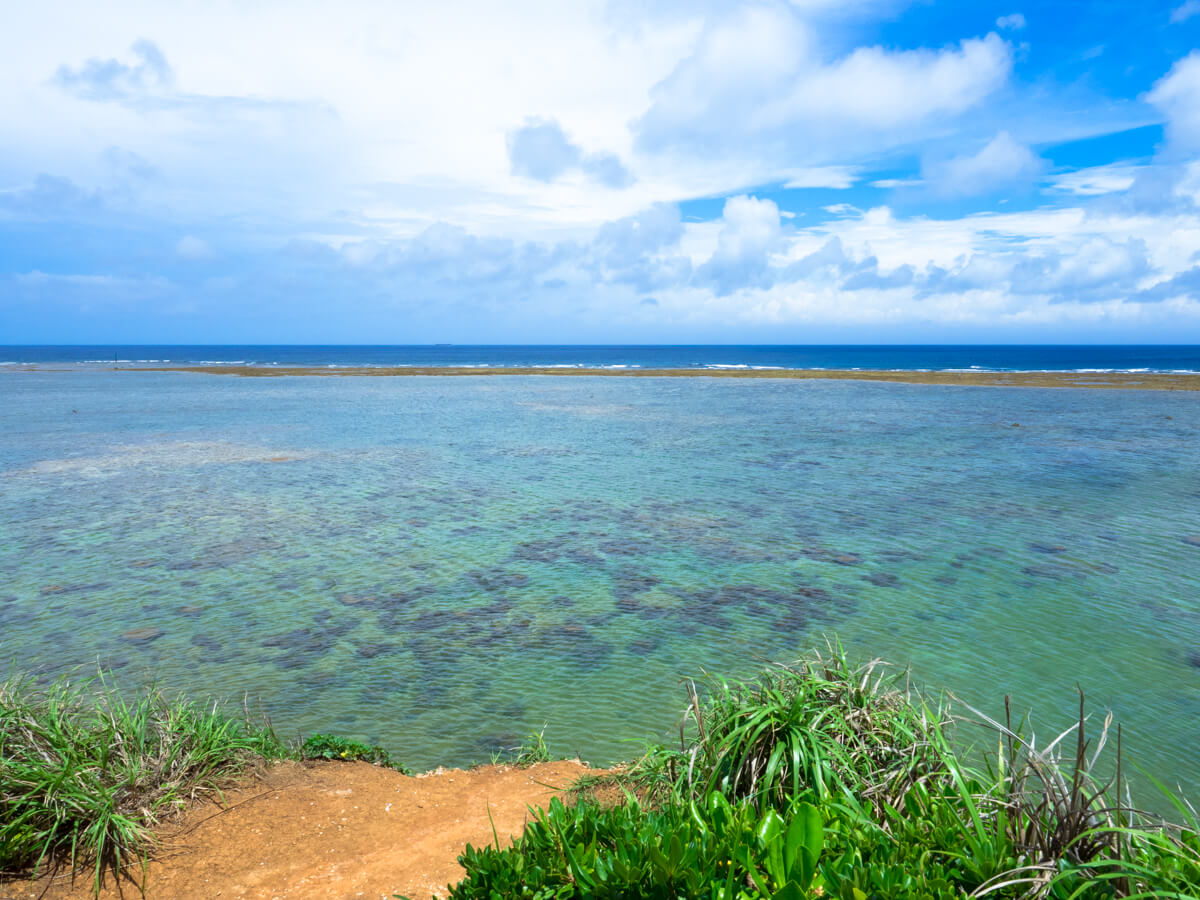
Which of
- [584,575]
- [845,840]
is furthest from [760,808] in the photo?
[584,575]

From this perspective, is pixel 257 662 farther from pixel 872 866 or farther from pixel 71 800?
pixel 872 866

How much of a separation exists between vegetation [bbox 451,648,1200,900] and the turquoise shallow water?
8.05 feet

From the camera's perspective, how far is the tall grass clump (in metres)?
4.17

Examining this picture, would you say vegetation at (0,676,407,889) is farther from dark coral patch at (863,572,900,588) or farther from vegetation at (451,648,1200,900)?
dark coral patch at (863,572,900,588)

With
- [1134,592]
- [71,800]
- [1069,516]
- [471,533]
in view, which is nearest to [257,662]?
[71,800]

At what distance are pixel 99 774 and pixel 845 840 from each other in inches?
177

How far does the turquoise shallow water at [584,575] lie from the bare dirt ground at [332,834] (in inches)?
36.1

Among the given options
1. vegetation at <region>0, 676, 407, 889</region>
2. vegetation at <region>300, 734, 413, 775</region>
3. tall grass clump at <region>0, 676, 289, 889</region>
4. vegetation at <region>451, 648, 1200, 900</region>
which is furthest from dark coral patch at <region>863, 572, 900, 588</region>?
tall grass clump at <region>0, 676, 289, 889</region>

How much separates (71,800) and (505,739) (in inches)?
129

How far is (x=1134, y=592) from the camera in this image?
32.1 feet

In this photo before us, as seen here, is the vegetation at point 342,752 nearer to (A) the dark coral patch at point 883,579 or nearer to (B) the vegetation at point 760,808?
(B) the vegetation at point 760,808

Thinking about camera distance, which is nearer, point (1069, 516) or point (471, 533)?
point (471, 533)

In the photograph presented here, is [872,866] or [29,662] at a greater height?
[872,866]

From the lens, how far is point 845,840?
3.17 meters
